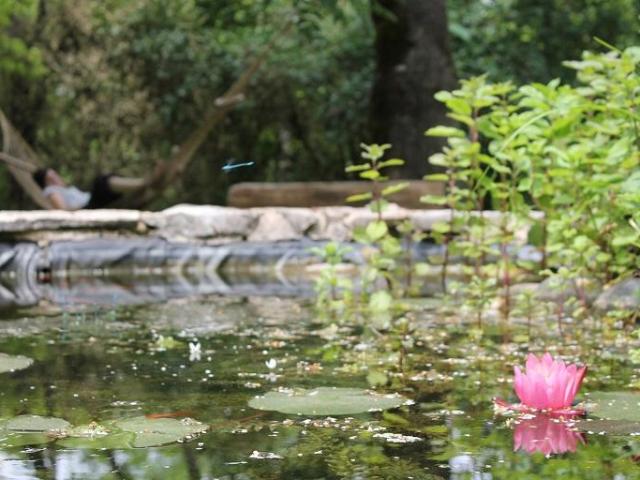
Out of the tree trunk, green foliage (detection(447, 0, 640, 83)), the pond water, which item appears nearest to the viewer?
the pond water

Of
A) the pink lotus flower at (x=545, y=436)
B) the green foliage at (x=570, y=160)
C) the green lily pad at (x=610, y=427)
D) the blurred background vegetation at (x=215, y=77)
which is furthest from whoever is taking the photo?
the blurred background vegetation at (x=215, y=77)

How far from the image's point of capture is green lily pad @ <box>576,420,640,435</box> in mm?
2340

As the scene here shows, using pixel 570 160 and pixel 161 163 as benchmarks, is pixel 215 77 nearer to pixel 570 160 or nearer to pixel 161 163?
pixel 161 163

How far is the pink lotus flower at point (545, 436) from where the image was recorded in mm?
2180

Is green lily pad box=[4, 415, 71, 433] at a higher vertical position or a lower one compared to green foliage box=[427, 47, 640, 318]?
lower

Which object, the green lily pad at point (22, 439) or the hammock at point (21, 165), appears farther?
the hammock at point (21, 165)

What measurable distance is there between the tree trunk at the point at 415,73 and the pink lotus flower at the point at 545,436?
7.89 m

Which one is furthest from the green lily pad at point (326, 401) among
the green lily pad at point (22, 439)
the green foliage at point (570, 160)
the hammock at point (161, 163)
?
the hammock at point (161, 163)

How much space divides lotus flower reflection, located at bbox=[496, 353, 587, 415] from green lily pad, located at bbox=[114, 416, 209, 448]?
2.16ft

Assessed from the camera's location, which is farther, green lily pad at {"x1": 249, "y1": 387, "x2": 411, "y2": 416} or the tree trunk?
the tree trunk

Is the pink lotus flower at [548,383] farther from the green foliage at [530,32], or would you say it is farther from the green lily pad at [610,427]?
the green foliage at [530,32]

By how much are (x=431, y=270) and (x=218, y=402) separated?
4468 mm

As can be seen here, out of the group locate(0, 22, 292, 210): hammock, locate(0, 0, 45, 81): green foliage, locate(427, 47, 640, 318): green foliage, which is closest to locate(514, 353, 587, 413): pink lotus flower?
locate(427, 47, 640, 318): green foliage

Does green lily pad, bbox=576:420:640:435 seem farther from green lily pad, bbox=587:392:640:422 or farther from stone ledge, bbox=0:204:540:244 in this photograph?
stone ledge, bbox=0:204:540:244
